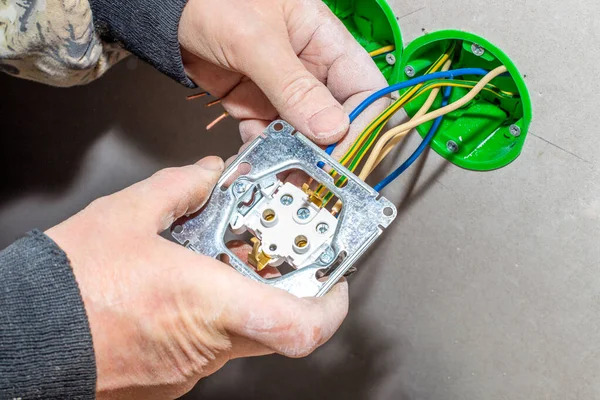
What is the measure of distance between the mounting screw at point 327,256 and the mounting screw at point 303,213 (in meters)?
0.05

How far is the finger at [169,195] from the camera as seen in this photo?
64cm

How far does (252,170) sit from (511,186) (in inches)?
13.5

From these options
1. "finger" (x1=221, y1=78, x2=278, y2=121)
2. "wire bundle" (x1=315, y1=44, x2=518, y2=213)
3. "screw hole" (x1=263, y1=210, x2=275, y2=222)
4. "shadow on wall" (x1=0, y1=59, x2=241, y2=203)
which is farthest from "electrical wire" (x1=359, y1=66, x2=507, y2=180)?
"shadow on wall" (x1=0, y1=59, x2=241, y2=203)

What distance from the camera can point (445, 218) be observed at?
925 millimetres

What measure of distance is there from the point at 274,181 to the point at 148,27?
279mm

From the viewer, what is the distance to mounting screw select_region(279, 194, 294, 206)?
2.31ft

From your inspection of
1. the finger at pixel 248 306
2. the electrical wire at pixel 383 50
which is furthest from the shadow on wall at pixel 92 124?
the finger at pixel 248 306

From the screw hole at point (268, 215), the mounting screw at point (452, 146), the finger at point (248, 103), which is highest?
the mounting screw at point (452, 146)

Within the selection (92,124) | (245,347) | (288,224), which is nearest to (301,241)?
(288,224)

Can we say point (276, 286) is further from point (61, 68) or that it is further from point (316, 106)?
point (61, 68)

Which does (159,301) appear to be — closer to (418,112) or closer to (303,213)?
(303,213)

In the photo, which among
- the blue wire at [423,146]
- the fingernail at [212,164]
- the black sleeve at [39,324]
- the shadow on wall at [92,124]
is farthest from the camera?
the shadow on wall at [92,124]

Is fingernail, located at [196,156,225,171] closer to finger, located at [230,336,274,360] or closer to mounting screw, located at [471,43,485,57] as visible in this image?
finger, located at [230,336,274,360]

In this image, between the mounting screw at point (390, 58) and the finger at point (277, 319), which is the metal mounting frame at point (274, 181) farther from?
the mounting screw at point (390, 58)
